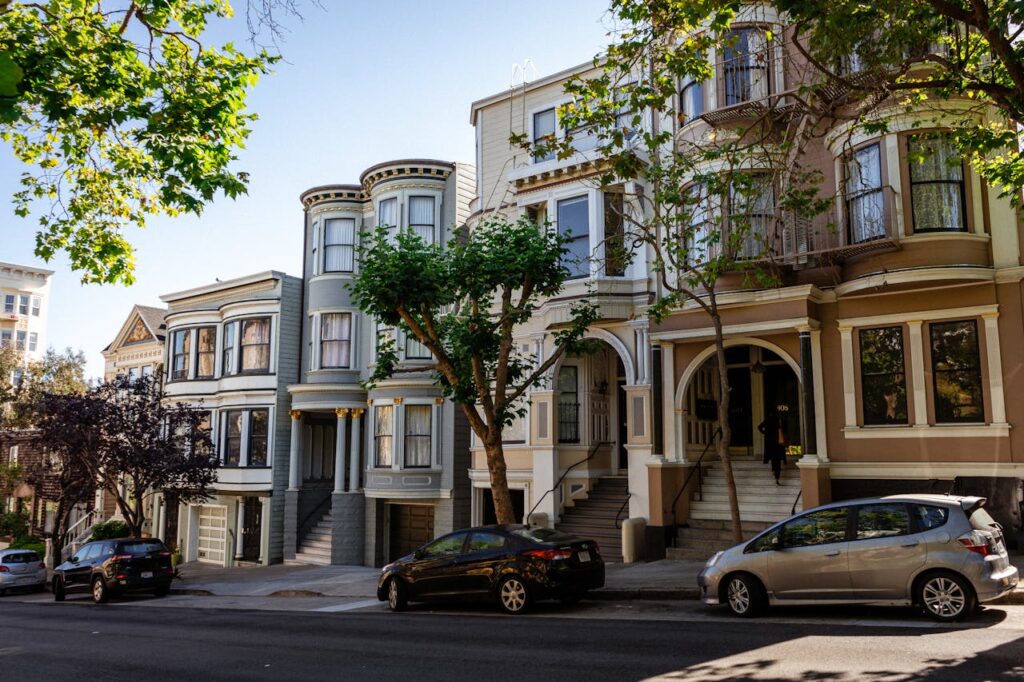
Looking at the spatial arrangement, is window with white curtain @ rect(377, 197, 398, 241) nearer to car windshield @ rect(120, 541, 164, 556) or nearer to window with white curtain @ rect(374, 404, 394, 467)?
window with white curtain @ rect(374, 404, 394, 467)

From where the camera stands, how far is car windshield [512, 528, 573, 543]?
44.9ft

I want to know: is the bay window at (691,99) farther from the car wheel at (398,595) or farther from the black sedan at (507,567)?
the car wheel at (398,595)

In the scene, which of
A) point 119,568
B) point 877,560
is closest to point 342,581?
point 119,568

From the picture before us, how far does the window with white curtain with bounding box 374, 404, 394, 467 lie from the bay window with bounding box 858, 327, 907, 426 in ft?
46.9

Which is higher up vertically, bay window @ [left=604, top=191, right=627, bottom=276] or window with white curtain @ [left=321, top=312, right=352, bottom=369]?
bay window @ [left=604, top=191, right=627, bottom=276]

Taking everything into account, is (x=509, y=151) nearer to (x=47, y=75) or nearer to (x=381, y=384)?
(x=381, y=384)

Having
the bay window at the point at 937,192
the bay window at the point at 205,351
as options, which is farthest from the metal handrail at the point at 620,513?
the bay window at the point at 205,351

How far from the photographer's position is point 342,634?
41.6 feet

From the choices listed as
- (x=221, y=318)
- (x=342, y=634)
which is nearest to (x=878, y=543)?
(x=342, y=634)

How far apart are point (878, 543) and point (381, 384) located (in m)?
18.0

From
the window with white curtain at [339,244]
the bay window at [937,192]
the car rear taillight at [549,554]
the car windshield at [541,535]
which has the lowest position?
the car rear taillight at [549,554]

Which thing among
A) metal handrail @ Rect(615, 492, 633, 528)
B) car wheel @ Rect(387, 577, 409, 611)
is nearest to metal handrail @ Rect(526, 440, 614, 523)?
metal handrail @ Rect(615, 492, 633, 528)

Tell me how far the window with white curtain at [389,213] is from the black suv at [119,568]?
1151cm

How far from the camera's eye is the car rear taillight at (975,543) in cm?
1023
